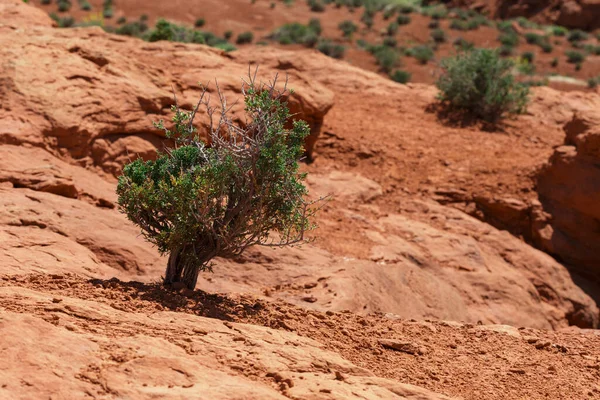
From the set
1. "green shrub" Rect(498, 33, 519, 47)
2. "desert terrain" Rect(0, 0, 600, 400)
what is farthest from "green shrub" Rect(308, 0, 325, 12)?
"desert terrain" Rect(0, 0, 600, 400)

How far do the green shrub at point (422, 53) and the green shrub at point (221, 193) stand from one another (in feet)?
76.1

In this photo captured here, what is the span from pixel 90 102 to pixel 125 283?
3.60 m

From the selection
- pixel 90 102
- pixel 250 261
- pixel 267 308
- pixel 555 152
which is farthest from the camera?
pixel 555 152

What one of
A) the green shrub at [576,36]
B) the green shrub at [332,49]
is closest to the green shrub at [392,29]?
the green shrub at [332,49]

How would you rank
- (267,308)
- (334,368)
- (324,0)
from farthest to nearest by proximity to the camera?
1. (324,0)
2. (267,308)
3. (334,368)

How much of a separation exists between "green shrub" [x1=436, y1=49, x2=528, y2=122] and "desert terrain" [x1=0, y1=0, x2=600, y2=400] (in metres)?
0.32

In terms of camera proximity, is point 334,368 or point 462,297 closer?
point 334,368

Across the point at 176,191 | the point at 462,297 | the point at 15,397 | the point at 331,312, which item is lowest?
the point at 462,297

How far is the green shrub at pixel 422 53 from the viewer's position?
92.5 feet

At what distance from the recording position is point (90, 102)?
862cm

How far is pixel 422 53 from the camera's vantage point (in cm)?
2834

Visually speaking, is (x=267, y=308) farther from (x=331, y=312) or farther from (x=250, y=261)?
(x=250, y=261)

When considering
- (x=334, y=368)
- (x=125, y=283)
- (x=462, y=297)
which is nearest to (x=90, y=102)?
(x=125, y=283)

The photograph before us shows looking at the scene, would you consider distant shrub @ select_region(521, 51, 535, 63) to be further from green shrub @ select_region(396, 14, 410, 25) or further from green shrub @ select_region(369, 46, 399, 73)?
green shrub @ select_region(396, 14, 410, 25)
